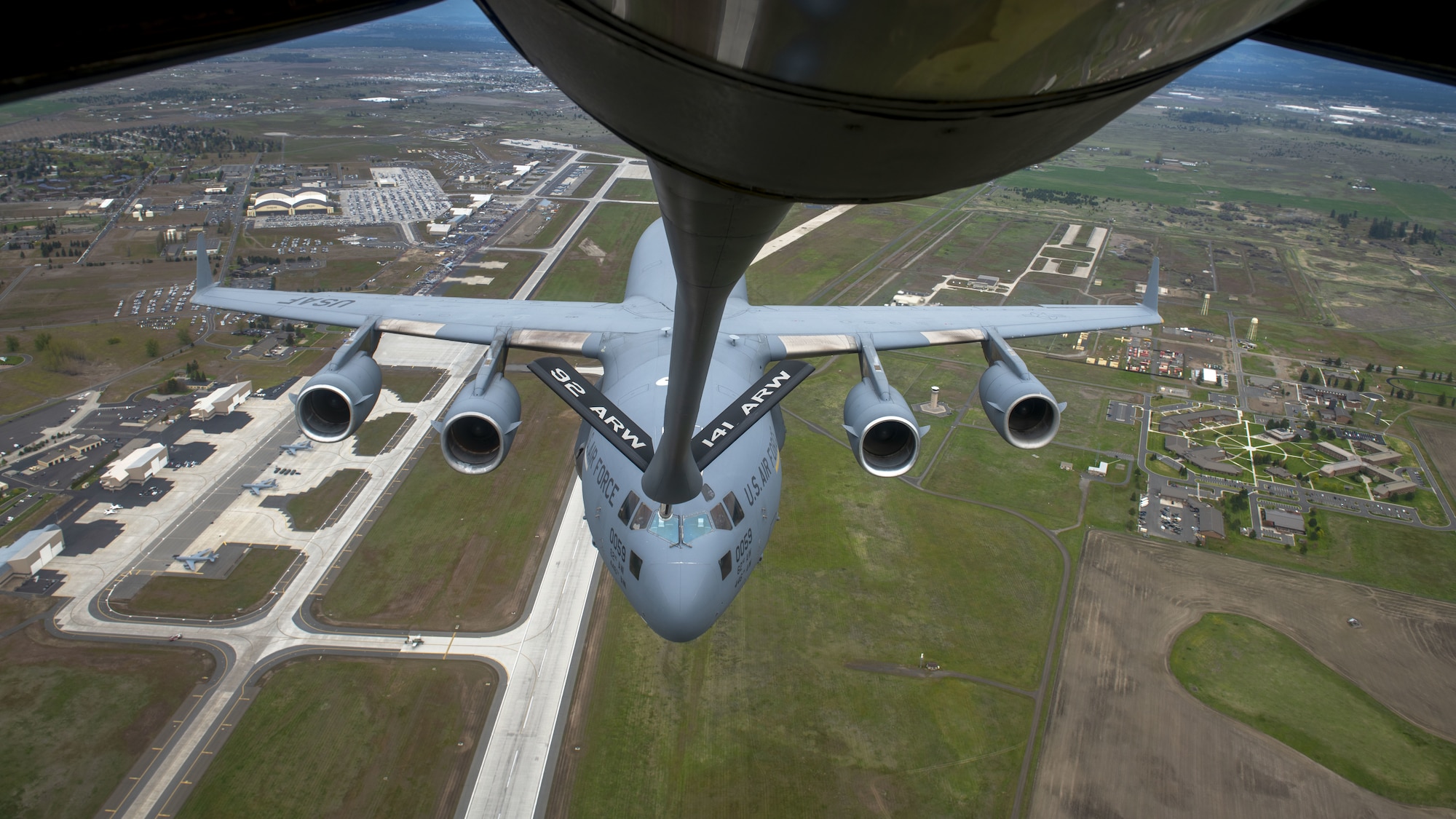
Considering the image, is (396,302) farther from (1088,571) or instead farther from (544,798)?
(1088,571)

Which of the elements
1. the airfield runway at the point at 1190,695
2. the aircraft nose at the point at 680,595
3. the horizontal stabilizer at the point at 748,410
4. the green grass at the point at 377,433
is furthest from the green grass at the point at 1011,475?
the green grass at the point at 377,433

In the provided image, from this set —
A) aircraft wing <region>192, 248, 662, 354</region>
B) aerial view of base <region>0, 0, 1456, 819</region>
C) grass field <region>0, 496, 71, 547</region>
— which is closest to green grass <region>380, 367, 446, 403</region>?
aerial view of base <region>0, 0, 1456, 819</region>

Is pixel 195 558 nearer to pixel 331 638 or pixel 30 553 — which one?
pixel 30 553

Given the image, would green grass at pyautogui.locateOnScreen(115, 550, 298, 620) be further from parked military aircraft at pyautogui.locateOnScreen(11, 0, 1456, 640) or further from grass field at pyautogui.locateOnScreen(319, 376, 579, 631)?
parked military aircraft at pyautogui.locateOnScreen(11, 0, 1456, 640)

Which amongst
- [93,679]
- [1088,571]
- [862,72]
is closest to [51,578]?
[93,679]

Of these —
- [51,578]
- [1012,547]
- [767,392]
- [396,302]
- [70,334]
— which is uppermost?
[767,392]
